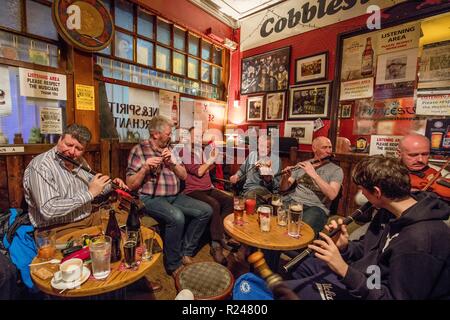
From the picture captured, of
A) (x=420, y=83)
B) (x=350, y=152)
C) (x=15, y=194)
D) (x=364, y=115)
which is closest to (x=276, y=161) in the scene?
Result: (x=350, y=152)

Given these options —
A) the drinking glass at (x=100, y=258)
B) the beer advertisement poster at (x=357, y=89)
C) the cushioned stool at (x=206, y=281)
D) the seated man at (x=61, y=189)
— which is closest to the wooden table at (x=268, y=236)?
the cushioned stool at (x=206, y=281)

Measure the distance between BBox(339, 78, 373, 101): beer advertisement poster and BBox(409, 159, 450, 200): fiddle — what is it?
1.68 meters

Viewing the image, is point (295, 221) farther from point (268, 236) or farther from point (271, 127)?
point (271, 127)

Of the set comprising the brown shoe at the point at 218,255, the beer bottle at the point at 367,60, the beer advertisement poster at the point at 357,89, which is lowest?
the brown shoe at the point at 218,255

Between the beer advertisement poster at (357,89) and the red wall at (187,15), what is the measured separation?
9.52 ft

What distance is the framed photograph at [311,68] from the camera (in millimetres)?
3914

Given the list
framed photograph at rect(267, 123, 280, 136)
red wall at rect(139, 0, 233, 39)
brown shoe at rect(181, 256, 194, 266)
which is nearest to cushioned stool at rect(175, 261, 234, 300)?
brown shoe at rect(181, 256, 194, 266)

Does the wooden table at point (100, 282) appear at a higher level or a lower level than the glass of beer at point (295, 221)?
lower

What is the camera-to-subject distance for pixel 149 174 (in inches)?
102

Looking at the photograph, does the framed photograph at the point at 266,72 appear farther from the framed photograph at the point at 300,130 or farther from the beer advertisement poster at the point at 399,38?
the beer advertisement poster at the point at 399,38

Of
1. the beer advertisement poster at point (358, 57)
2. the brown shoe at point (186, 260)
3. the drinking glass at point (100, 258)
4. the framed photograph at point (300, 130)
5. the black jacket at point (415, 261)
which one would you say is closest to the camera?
the black jacket at point (415, 261)

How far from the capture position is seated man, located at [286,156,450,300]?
954 mm

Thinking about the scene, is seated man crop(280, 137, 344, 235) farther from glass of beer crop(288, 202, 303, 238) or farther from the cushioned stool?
the cushioned stool

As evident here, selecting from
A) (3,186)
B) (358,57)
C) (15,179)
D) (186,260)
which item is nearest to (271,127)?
(358,57)
